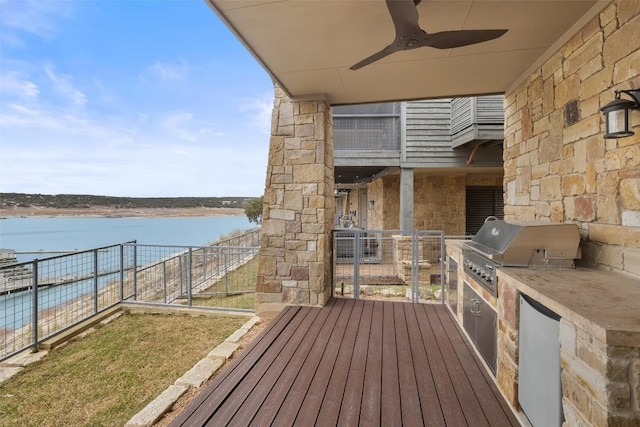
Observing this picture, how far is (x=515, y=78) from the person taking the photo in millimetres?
3271

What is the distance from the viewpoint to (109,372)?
2752 millimetres

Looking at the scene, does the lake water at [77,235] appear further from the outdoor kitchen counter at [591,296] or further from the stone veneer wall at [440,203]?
the stone veneer wall at [440,203]

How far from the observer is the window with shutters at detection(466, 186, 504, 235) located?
802cm

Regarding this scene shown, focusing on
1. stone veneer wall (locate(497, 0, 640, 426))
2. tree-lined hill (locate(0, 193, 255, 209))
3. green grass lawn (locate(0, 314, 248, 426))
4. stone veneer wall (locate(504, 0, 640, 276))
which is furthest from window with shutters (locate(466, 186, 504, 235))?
tree-lined hill (locate(0, 193, 255, 209))

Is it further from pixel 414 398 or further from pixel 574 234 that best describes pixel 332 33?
pixel 414 398

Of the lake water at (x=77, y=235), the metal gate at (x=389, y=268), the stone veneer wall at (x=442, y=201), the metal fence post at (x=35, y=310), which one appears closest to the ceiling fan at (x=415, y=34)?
the metal gate at (x=389, y=268)

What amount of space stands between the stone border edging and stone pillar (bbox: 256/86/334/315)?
0.82m

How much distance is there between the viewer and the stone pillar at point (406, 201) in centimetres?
651

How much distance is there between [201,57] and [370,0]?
20.8 m

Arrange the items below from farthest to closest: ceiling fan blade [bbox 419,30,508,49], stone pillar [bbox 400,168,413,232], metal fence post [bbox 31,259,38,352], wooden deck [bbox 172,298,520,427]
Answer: stone pillar [bbox 400,168,413,232], metal fence post [bbox 31,259,38,352], ceiling fan blade [bbox 419,30,508,49], wooden deck [bbox 172,298,520,427]

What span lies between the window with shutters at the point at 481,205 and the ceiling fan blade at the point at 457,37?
6738 mm

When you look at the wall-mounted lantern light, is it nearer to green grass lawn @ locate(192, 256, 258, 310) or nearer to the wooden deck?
the wooden deck

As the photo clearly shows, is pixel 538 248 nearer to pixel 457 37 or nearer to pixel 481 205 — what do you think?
pixel 457 37

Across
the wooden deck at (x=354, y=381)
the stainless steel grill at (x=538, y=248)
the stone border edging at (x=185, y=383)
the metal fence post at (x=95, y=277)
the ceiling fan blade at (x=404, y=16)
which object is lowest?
the stone border edging at (x=185, y=383)
